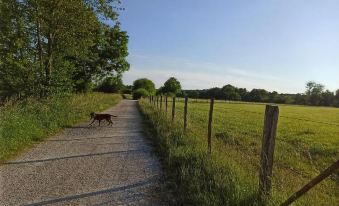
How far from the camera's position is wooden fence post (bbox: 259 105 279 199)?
524 cm

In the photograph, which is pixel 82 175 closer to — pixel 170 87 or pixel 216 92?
pixel 216 92

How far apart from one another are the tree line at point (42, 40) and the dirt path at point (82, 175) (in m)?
9.46

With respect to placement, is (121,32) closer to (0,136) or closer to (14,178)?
(0,136)

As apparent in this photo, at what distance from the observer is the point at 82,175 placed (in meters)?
7.65

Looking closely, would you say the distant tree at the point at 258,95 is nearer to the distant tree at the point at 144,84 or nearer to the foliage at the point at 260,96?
the foliage at the point at 260,96

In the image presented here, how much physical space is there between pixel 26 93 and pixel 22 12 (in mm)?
4529

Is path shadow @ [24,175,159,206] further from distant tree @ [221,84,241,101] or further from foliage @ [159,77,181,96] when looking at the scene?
foliage @ [159,77,181,96]

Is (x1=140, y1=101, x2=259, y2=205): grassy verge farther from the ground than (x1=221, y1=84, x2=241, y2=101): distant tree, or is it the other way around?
(x1=140, y1=101, x2=259, y2=205): grassy verge

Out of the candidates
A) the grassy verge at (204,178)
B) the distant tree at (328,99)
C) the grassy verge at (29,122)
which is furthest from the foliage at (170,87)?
the grassy verge at (204,178)

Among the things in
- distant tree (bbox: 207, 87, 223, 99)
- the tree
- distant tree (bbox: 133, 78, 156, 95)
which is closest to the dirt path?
distant tree (bbox: 133, 78, 156, 95)

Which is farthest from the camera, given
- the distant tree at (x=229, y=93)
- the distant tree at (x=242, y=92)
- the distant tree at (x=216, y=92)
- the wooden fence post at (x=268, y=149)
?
the distant tree at (x=242, y=92)

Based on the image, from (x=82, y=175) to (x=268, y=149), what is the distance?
4064 millimetres

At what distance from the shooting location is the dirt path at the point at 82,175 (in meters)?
6.11

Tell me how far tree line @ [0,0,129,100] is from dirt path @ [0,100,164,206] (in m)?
9.46
